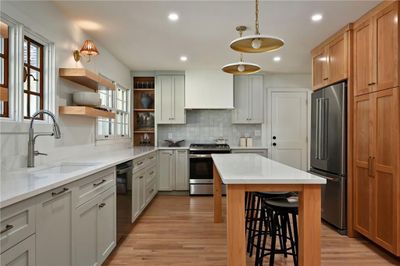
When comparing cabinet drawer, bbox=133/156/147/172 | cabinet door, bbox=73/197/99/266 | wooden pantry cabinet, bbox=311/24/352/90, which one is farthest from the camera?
cabinet drawer, bbox=133/156/147/172

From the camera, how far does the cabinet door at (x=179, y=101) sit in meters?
5.80

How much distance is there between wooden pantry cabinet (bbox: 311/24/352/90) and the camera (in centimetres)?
339

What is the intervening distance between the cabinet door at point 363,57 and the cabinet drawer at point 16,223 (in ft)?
10.6

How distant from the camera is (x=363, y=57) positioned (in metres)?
3.12

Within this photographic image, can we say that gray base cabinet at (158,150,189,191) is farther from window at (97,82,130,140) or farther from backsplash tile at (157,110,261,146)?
window at (97,82,130,140)

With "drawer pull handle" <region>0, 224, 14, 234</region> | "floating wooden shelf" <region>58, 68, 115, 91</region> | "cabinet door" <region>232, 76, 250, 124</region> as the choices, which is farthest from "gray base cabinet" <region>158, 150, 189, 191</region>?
"drawer pull handle" <region>0, 224, 14, 234</region>

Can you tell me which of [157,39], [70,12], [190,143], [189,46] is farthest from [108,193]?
[190,143]

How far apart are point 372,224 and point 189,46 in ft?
10.5

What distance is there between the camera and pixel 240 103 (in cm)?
590

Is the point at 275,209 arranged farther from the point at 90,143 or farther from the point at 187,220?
the point at 90,143

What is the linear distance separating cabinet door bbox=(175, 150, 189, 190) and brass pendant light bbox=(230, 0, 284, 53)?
3.44m

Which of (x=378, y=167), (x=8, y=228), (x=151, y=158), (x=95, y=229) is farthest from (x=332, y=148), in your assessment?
(x=8, y=228)

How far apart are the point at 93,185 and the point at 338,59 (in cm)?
322

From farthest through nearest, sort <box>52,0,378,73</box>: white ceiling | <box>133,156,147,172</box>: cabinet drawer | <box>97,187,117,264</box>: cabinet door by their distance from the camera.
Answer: <box>133,156,147,172</box>: cabinet drawer < <box>52,0,378,73</box>: white ceiling < <box>97,187,117,264</box>: cabinet door
